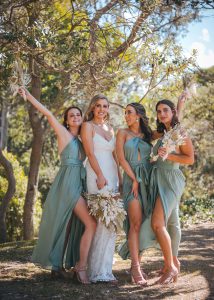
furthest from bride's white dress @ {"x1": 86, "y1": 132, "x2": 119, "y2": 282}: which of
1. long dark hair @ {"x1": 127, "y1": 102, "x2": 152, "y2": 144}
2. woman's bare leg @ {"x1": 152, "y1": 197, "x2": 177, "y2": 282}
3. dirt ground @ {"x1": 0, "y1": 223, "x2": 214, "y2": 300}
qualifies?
woman's bare leg @ {"x1": 152, "y1": 197, "x2": 177, "y2": 282}

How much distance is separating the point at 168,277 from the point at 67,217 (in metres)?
1.37

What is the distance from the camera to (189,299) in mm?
4605

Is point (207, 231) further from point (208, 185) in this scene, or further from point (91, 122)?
point (208, 185)

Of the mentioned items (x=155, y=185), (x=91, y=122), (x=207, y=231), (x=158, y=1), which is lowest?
(x=207, y=231)

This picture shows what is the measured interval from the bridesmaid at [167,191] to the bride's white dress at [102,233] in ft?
1.72

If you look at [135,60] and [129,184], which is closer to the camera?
[129,184]

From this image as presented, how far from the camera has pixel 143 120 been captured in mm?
5629

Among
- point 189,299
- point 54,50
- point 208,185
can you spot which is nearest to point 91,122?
point 54,50

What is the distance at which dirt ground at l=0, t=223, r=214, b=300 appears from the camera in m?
4.63

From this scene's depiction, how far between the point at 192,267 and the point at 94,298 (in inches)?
85.2

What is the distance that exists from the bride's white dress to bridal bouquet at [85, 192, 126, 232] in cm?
10

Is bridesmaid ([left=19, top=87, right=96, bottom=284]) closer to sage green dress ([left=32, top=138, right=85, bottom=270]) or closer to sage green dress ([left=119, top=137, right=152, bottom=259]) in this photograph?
sage green dress ([left=32, top=138, right=85, bottom=270])

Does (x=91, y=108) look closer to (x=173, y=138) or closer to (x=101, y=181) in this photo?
(x=101, y=181)

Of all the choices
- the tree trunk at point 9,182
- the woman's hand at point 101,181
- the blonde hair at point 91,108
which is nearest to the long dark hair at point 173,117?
the blonde hair at point 91,108
